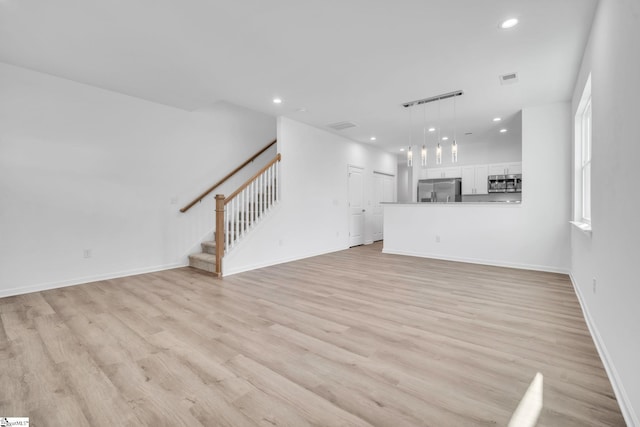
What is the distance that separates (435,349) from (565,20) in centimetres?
312

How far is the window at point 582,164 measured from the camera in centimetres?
357

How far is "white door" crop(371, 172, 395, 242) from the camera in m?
8.53

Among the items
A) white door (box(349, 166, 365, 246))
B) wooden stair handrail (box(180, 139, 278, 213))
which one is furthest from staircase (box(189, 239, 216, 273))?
white door (box(349, 166, 365, 246))

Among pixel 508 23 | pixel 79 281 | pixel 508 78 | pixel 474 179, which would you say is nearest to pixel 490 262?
pixel 508 78

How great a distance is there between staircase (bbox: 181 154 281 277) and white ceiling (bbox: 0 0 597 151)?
137cm

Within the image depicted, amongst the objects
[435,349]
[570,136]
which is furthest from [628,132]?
[570,136]

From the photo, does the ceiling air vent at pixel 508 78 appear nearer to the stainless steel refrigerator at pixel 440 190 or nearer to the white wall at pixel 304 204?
the white wall at pixel 304 204

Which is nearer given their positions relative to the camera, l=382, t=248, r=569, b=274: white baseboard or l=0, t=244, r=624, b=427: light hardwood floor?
l=0, t=244, r=624, b=427: light hardwood floor

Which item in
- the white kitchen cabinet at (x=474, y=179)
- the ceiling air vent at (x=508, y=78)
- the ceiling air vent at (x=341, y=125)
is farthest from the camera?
the white kitchen cabinet at (x=474, y=179)

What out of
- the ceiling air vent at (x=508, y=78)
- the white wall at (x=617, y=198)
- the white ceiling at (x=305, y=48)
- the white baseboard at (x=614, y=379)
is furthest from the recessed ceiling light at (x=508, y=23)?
the white baseboard at (x=614, y=379)

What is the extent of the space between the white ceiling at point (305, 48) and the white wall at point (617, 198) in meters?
0.86

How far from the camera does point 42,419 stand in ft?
4.82

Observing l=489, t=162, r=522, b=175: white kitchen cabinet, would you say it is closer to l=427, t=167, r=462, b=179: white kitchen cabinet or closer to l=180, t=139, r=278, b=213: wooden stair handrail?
l=427, t=167, r=462, b=179: white kitchen cabinet

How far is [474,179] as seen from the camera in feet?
26.5
